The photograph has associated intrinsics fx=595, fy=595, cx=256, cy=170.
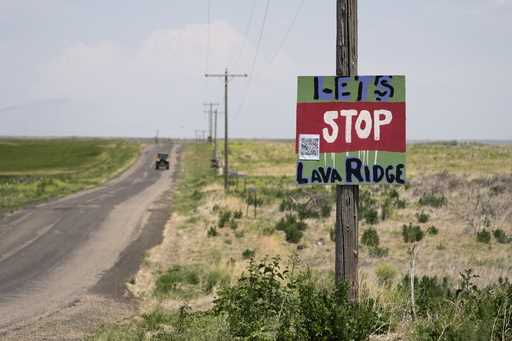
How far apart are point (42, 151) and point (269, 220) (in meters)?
88.2

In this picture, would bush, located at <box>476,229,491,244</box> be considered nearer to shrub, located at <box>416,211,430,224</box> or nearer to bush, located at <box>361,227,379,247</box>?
bush, located at <box>361,227,379,247</box>

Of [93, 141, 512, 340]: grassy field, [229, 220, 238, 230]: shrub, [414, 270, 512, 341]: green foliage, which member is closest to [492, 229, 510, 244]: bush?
[93, 141, 512, 340]: grassy field

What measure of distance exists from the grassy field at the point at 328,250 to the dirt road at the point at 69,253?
28.9 inches

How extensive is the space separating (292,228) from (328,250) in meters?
2.81

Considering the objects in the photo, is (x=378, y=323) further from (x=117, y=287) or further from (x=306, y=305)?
(x=117, y=287)

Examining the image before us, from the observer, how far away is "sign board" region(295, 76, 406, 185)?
6086 mm

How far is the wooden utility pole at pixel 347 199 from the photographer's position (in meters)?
6.02

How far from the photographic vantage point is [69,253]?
15.8 metres

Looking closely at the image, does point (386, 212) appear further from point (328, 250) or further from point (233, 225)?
point (328, 250)

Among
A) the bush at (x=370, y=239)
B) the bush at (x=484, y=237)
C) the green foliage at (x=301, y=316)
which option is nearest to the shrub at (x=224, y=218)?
the bush at (x=370, y=239)

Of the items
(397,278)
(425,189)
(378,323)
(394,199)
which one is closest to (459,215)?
(394,199)

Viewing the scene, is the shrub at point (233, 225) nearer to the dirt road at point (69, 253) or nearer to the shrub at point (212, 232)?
the shrub at point (212, 232)

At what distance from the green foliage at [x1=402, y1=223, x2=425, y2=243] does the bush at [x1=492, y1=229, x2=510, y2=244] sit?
2.04 m

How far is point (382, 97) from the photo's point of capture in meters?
6.10
